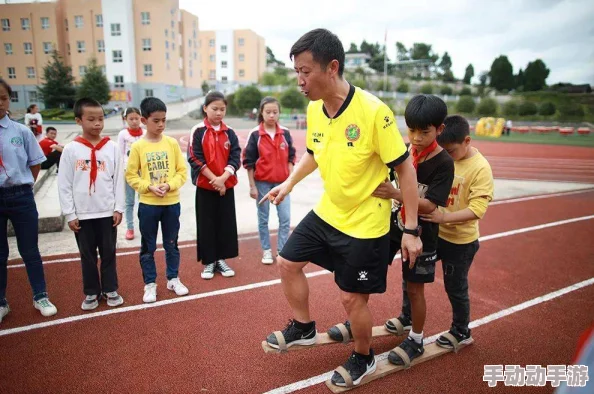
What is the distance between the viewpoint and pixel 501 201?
8828 millimetres

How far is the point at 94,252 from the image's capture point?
3.67m

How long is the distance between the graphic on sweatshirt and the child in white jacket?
0.91 ft

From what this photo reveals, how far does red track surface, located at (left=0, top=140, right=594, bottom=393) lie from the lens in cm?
264

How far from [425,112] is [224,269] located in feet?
9.86

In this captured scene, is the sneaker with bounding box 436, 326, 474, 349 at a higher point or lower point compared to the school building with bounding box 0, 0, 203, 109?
lower

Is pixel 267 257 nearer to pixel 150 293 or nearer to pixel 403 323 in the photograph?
pixel 150 293

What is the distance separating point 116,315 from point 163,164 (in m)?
1.48

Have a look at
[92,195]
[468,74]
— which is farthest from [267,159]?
[468,74]

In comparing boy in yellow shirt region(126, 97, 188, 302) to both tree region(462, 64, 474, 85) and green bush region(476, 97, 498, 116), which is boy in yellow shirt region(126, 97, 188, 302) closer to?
green bush region(476, 97, 498, 116)

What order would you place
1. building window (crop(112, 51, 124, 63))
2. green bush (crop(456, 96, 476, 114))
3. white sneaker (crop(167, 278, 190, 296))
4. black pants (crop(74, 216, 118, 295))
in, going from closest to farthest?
black pants (crop(74, 216, 118, 295)) → white sneaker (crop(167, 278, 190, 296)) → building window (crop(112, 51, 124, 63)) → green bush (crop(456, 96, 476, 114))

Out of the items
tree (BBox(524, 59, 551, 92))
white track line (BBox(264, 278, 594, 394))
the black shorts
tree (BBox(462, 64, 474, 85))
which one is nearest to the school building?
the black shorts

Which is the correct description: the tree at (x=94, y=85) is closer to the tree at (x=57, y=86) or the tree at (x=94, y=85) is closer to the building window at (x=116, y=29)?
the tree at (x=57, y=86)

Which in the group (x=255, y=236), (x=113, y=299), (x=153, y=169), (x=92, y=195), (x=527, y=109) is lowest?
(x=255, y=236)

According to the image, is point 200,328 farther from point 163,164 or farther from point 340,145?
point 340,145
